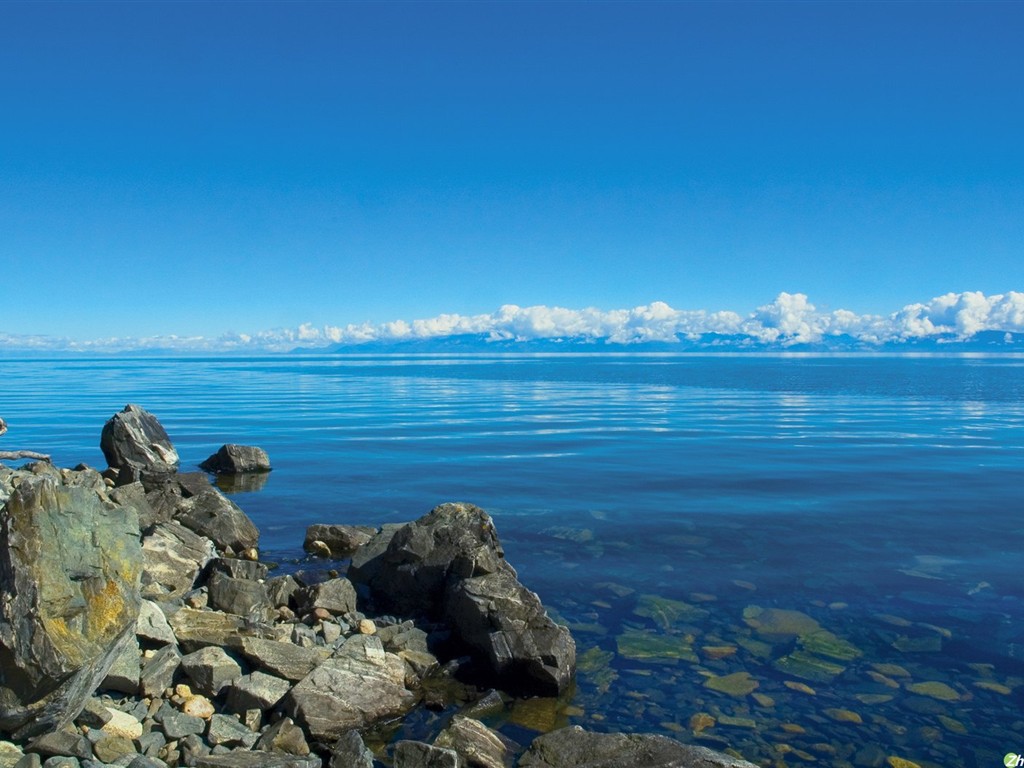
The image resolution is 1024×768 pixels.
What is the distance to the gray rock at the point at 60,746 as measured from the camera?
9.26 m

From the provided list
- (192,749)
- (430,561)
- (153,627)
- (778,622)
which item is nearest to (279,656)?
(153,627)

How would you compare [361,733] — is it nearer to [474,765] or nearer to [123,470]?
[474,765]

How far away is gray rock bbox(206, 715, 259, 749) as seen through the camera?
10.3 metres

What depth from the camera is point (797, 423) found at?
5731 centimetres

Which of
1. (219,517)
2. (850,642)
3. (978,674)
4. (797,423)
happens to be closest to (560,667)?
(850,642)

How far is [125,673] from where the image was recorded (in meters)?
10.8

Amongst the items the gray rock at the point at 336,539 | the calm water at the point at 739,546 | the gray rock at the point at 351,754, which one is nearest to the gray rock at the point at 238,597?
the gray rock at the point at 351,754

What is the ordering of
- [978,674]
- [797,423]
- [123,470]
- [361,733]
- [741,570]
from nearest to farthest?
[361,733], [978,674], [741,570], [123,470], [797,423]

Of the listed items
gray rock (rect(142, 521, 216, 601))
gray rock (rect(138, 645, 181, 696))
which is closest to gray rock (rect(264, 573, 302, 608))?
gray rock (rect(142, 521, 216, 601))

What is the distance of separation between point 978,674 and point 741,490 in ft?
56.0

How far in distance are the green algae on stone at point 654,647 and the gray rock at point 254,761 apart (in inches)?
264

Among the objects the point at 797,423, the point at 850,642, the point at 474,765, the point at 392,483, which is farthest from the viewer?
the point at 797,423

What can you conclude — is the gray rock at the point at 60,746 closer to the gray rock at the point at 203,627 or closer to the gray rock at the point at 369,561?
the gray rock at the point at 203,627

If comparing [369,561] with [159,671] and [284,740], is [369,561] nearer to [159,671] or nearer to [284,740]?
[159,671]
